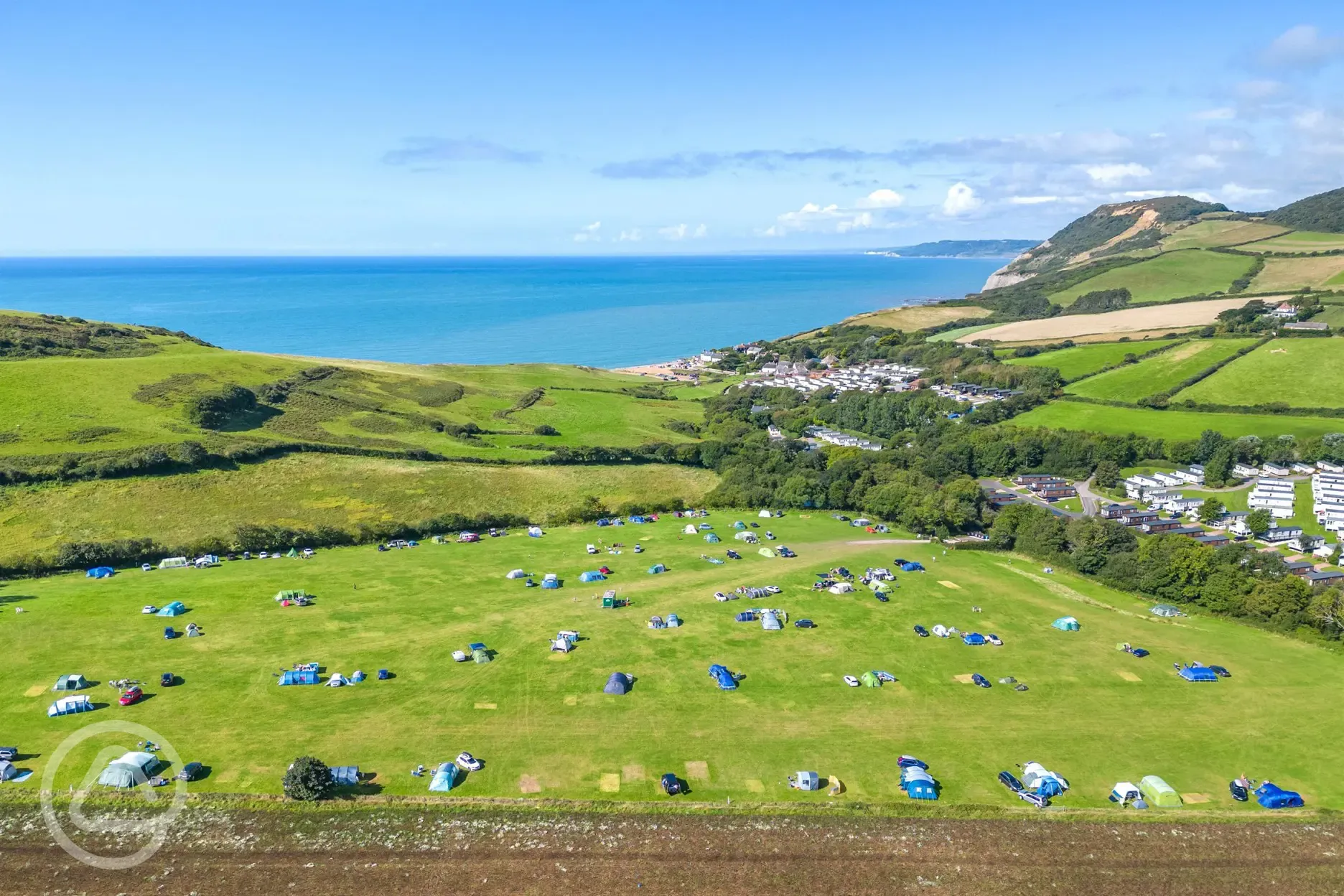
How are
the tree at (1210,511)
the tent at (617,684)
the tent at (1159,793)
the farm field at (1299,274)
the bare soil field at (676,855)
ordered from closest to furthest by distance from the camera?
1. the bare soil field at (676,855)
2. the tent at (1159,793)
3. the tent at (617,684)
4. the tree at (1210,511)
5. the farm field at (1299,274)

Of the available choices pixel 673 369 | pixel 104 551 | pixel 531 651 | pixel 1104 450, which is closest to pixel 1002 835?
pixel 531 651

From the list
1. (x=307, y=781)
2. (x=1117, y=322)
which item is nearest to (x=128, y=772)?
(x=307, y=781)

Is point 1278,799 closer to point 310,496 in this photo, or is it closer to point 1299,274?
point 310,496

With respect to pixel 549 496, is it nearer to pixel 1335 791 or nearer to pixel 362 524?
pixel 362 524

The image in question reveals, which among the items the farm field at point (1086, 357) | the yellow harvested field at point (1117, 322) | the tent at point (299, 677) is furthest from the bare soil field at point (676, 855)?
the yellow harvested field at point (1117, 322)

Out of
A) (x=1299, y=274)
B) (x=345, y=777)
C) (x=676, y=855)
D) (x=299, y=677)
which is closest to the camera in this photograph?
(x=676, y=855)

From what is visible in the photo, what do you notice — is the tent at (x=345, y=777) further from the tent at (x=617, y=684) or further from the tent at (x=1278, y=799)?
the tent at (x=1278, y=799)
